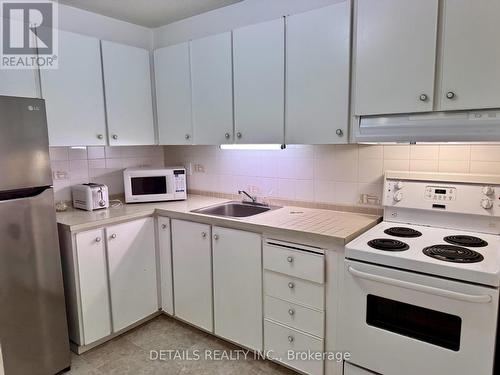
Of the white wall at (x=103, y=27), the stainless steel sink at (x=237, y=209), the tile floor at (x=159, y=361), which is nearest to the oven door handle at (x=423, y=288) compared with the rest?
the tile floor at (x=159, y=361)

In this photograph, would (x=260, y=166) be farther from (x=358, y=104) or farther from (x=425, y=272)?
(x=425, y=272)

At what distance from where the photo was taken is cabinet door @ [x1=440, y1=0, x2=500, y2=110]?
59.2 inches

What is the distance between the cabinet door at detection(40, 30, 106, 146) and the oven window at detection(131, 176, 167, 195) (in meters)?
0.43

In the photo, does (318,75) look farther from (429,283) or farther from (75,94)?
(75,94)

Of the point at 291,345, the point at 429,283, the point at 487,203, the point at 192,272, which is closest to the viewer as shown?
the point at 429,283

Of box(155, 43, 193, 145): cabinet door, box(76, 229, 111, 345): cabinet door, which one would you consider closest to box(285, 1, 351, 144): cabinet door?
box(155, 43, 193, 145): cabinet door

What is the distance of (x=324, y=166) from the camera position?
8.03 feet

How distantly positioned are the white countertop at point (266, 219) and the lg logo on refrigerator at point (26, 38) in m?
1.02

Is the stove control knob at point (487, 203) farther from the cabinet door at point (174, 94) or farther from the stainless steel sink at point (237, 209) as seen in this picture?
the cabinet door at point (174, 94)

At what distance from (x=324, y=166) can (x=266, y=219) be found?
23.5 inches

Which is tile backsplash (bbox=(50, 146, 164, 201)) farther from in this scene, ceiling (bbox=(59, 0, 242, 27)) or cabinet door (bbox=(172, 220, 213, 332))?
ceiling (bbox=(59, 0, 242, 27))

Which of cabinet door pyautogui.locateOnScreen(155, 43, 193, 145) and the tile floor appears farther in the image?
cabinet door pyautogui.locateOnScreen(155, 43, 193, 145)

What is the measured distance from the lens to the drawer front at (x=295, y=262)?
1.87m

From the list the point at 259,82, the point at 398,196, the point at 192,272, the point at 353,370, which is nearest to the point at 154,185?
the point at 192,272
